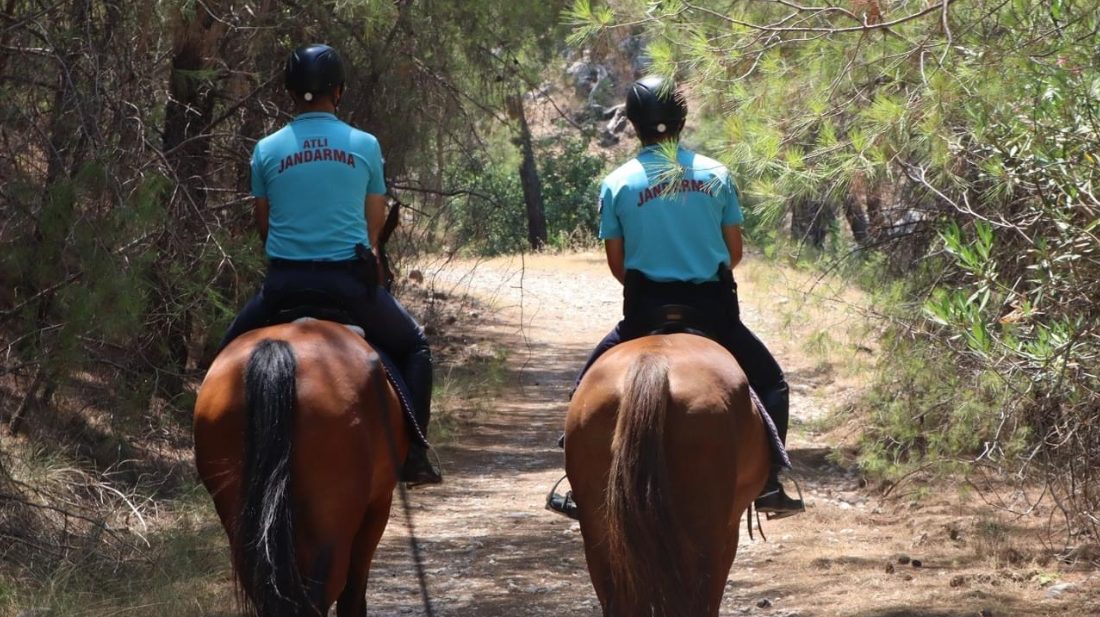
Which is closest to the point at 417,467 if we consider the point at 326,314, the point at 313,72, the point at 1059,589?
the point at 326,314

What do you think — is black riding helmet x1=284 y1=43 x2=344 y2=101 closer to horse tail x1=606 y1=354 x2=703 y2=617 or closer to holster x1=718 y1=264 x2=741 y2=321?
holster x1=718 y1=264 x2=741 y2=321

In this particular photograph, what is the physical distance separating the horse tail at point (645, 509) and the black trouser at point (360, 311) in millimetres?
1307

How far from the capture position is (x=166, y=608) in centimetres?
609

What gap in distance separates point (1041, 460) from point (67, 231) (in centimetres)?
521

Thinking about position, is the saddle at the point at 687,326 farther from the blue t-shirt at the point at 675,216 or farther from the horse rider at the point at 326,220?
the horse rider at the point at 326,220

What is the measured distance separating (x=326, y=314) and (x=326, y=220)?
1.29 ft

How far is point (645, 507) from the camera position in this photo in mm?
4680

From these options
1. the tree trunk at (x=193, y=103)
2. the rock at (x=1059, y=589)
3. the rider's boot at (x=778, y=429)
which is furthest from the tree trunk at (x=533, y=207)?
the rider's boot at (x=778, y=429)

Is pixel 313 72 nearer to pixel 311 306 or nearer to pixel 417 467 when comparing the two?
pixel 311 306

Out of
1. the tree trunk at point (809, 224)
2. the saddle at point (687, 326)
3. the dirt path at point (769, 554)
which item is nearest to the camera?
the saddle at point (687, 326)

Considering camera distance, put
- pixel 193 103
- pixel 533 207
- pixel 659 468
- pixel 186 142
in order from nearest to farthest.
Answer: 1. pixel 659 468
2. pixel 186 142
3. pixel 193 103
4. pixel 533 207

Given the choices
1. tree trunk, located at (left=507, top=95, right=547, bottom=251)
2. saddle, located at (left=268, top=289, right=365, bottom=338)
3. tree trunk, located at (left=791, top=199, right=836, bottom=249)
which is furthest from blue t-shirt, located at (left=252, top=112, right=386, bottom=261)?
tree trunk, located at (left=507, top=95, right=547, bottom=251)

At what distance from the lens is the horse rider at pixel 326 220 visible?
18.4ft

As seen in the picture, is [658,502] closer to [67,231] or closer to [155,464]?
[67,231]
